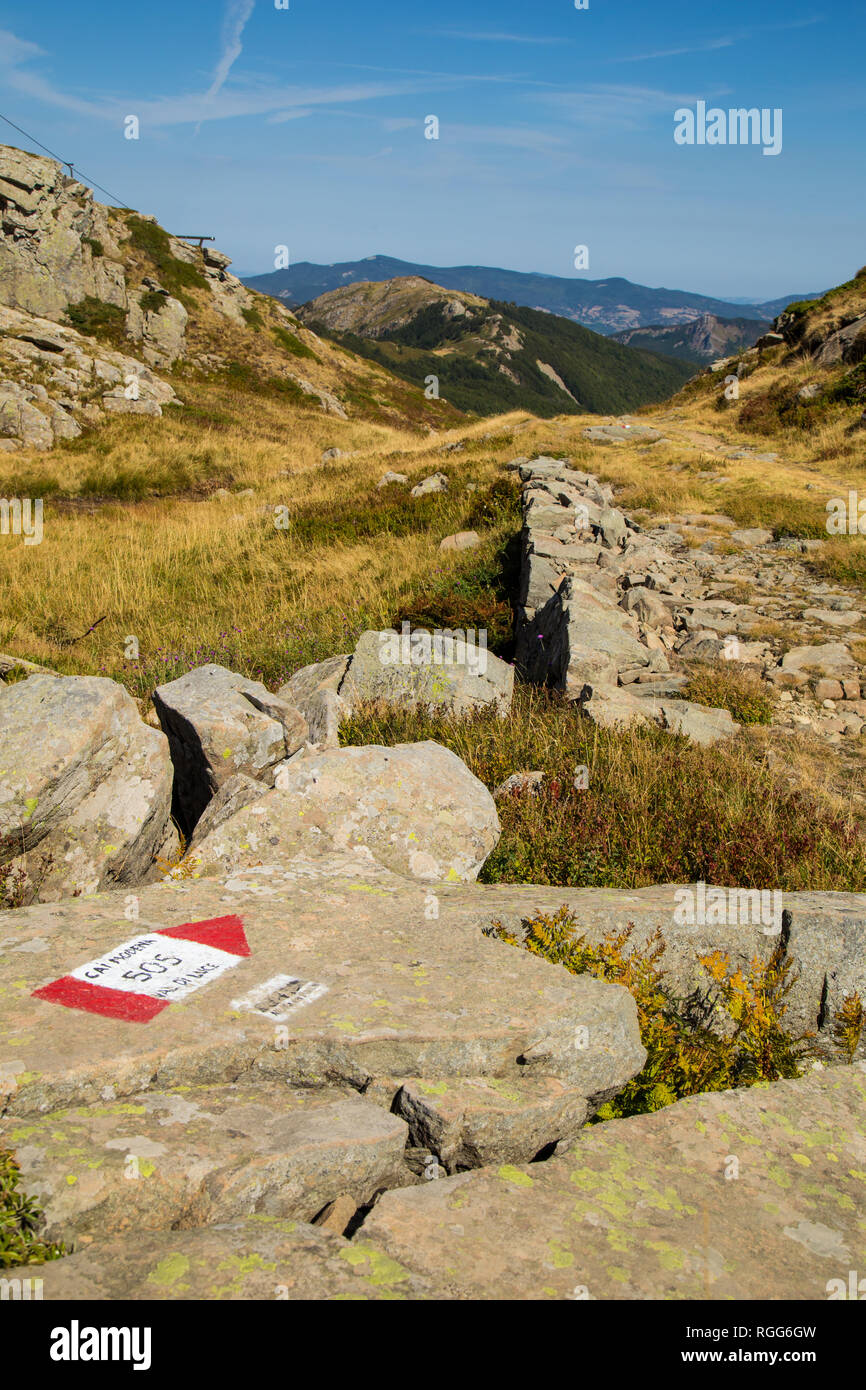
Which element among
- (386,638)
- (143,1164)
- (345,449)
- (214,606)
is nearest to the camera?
(143,1164)

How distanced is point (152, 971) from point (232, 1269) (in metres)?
1.44

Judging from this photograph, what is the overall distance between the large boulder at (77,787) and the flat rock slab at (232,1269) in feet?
9.69

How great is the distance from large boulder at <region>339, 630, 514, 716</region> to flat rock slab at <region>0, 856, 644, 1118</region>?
3876 mm

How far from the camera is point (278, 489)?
955 inches

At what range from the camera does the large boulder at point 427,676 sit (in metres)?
7.65

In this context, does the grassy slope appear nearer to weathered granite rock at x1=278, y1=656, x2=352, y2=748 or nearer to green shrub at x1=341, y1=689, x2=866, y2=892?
Answer: green shrub at x1=341, y1=689, x2=866, y2=892

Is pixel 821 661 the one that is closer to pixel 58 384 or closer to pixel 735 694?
pixel 735 694

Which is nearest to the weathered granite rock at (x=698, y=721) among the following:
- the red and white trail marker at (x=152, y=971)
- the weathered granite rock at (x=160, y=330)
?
the red and white trail marker at (x=152, y=971)

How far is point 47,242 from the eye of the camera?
38875 mm

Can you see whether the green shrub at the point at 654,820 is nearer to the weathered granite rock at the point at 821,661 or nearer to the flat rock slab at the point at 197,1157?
the weathered granite rock at the point at 821,661

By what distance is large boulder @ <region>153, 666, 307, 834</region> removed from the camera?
19.4 ft

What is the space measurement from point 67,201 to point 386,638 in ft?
147

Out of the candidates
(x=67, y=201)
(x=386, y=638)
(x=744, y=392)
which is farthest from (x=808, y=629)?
(x=67, y=201)
